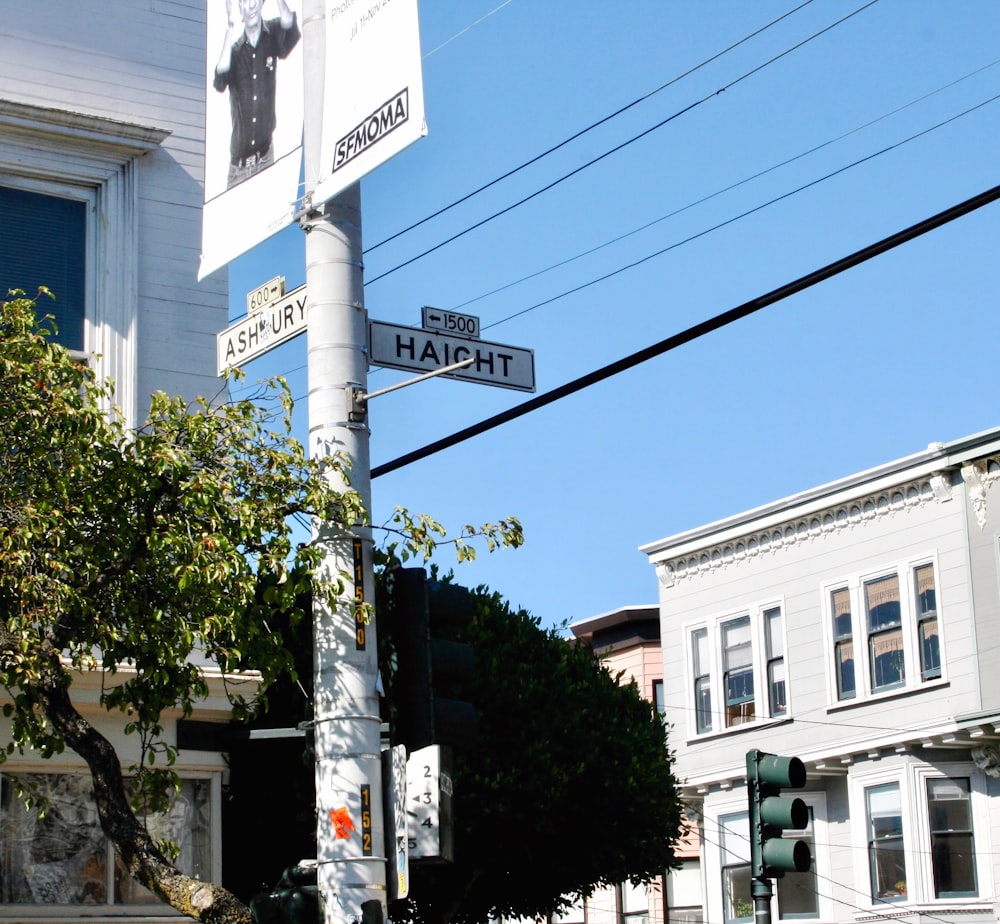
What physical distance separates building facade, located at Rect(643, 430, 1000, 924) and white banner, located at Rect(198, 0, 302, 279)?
813 inches

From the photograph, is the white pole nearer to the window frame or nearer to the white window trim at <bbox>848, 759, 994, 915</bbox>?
the window frame

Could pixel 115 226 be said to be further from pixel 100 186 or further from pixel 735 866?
pixel 735 866

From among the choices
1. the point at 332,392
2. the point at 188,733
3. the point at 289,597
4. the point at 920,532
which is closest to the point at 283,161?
the point at 332,392

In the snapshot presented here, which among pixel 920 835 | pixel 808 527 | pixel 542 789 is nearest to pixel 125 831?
pixel 542 789

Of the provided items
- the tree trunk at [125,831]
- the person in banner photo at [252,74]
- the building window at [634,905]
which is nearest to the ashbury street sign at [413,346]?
the person in banner photo at [252,74]

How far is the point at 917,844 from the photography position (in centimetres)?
2877

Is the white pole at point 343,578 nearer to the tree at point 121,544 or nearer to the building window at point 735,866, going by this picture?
the tree at point 121,544

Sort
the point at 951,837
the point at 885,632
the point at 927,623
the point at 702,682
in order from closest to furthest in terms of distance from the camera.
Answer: the point at 951,837 → the point at 927,623 → the point at 885,632 → the point at 702,682

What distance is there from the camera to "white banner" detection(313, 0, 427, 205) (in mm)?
8336

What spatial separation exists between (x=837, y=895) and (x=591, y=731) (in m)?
10.2

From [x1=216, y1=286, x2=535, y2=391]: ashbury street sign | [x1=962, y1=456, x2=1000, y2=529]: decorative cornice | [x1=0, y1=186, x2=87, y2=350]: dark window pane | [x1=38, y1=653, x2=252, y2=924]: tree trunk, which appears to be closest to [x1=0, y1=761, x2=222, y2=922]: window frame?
[x1=0, y1=186, x2=87, y2=350]: dark window pane

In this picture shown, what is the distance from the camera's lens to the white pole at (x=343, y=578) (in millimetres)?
8133

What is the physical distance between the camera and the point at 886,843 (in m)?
29.6

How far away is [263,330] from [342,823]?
9.66ft
